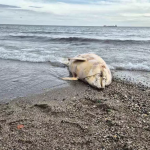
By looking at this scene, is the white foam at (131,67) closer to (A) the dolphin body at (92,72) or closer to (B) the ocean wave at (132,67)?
(B) the ocean wave at (132,67)

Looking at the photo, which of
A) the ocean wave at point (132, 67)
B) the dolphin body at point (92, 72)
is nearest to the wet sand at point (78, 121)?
the dolphin body at point (92, 72)

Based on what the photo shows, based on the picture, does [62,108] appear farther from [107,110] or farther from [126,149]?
[126,149]

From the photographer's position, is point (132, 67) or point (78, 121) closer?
point (78, 121)

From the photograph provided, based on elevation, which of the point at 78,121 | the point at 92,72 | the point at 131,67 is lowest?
the point at 78,121

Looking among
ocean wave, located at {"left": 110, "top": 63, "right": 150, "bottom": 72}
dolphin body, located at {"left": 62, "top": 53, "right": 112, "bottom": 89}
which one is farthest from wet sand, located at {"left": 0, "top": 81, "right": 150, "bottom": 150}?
ocean wave, located at {"left": 110, "top": 63, "right": 150, "bottom": 72}

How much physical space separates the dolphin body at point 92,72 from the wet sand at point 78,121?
0.43m

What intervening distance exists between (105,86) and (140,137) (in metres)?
2.79

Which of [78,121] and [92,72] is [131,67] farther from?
[78,121]

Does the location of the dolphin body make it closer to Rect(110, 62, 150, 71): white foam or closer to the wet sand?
the wet sand

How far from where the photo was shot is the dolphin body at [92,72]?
19.1 ft

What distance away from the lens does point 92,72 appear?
5941mm

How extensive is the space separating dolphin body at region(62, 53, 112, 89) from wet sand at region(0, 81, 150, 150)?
0.43 meters

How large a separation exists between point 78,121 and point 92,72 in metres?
2.47

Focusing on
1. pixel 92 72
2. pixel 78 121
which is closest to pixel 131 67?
pixel 92 72
